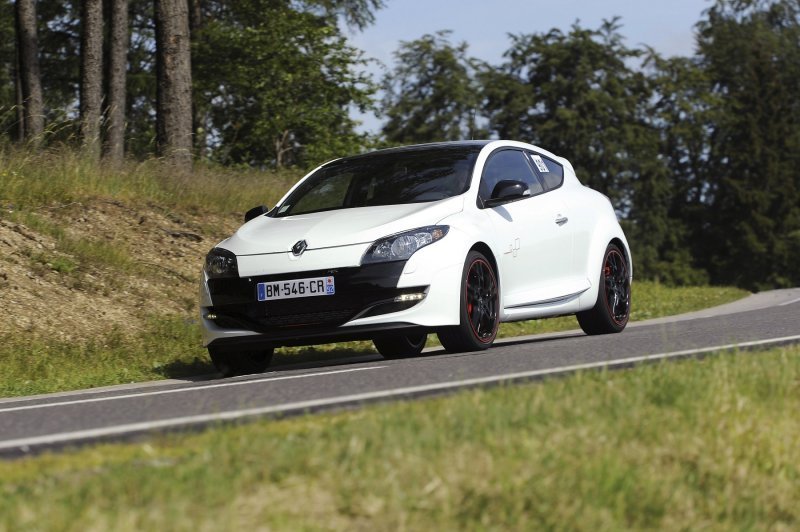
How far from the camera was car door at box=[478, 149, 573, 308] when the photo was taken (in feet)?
36.4

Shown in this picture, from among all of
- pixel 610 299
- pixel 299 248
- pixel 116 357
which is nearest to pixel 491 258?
pixel 299 248

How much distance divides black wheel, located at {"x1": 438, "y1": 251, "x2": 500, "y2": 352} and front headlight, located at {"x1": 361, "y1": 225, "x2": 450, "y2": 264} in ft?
1.29

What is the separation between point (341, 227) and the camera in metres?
10.3

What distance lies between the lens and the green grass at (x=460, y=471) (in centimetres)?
440

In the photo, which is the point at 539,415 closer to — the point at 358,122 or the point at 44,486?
the point at 44,486

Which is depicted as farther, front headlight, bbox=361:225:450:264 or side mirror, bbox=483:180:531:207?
side mirror, bbox=483:180:531:207

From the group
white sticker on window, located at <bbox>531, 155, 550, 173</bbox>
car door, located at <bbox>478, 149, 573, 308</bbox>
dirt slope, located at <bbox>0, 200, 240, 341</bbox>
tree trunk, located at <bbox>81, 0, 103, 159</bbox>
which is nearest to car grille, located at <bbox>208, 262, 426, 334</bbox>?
car door, located at <bbox>478, 149, 573, 308</bbox>

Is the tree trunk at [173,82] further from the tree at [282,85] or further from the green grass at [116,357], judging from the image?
the tree at [282,85]

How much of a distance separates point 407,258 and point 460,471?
5241 millimetres

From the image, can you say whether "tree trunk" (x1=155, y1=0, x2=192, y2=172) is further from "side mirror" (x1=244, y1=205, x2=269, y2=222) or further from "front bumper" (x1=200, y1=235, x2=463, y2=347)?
"front bumper" (x1=200, y1=235, x2=463, y2=347)

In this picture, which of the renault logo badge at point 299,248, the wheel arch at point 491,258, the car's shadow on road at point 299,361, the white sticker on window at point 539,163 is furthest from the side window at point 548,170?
the renault logo badge at point 299,248

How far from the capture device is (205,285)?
35.1ft

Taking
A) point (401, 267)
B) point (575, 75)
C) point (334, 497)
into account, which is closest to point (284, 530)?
point (334, 497)

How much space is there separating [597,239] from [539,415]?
705 cm
